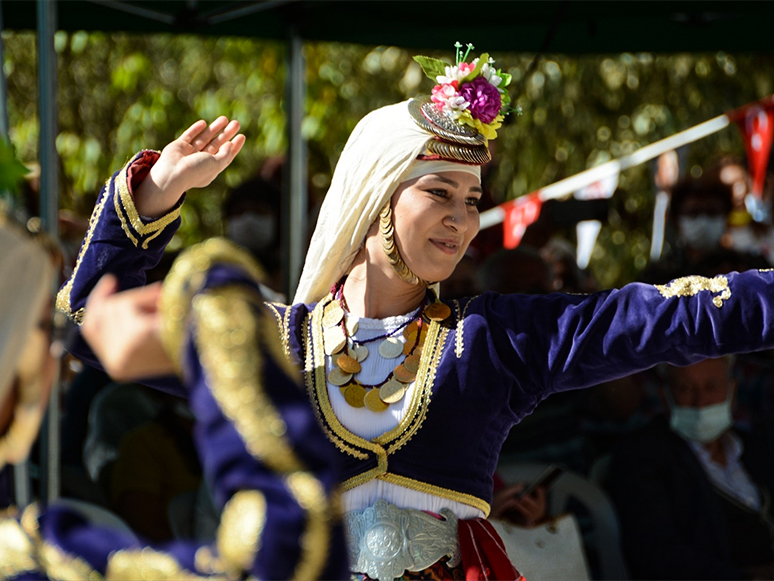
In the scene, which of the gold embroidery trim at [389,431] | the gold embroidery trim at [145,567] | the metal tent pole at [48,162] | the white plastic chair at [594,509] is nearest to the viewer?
the gold embroidery trim at [145,567]

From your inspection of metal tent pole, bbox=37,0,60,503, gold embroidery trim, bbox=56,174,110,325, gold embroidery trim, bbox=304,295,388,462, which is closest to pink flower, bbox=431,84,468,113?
gold embroidery trim, bbox=304,295,388,462

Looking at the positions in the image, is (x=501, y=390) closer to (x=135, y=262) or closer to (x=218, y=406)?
(x=135, y=262)

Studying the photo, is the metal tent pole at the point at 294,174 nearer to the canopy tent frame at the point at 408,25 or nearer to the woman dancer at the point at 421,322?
the canopy tent frame at the point at 408,25

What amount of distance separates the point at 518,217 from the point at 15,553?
14.5 feet

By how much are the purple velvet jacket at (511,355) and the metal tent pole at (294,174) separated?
251 cm

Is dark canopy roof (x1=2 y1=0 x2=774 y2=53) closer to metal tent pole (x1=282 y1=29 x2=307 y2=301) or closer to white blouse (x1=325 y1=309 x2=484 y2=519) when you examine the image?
metal tent pole (x1=282 y1=29 x2=307 y2=301)

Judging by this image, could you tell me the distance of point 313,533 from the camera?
142 cm

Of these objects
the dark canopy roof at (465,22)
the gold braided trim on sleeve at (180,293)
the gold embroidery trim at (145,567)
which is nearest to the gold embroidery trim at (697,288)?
the gold braided trim on sleeve at (180,293)

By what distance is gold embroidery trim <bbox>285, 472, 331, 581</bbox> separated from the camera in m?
1.42

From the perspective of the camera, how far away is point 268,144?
8.39 metres

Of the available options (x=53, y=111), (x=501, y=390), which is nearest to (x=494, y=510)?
(x=501, y=390)

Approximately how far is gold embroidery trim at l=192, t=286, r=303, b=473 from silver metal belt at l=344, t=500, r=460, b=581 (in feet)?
3.27

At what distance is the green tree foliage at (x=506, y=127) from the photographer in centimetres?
839

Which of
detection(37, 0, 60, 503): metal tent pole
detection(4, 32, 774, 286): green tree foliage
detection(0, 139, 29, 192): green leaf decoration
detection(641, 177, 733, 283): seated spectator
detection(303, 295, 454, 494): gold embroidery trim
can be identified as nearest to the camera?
detection(0, 139, 29, 192): green leaf decoration
